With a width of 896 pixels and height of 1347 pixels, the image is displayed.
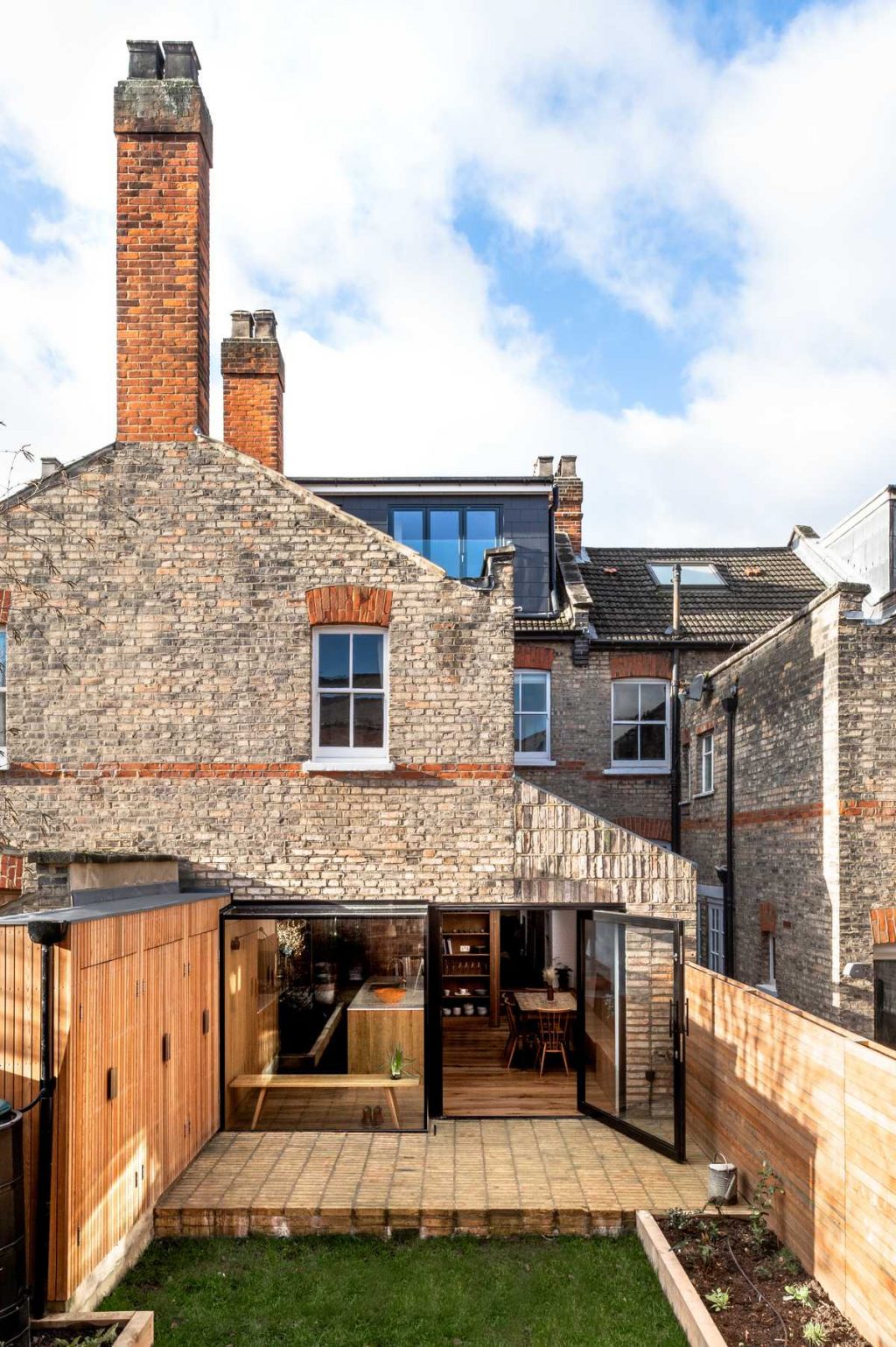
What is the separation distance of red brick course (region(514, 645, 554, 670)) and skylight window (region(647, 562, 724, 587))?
143 inches

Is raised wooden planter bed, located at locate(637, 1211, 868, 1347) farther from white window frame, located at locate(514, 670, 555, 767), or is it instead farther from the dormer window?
the dormer window

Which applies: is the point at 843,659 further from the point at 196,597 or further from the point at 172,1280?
the point at 172,1280

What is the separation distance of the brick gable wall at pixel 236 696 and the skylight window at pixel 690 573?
1036 cm

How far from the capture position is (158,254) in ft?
35.8

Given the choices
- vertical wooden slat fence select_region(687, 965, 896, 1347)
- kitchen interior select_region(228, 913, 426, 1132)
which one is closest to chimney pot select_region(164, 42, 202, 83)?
kitchen interior select_region(228, 913, 426, 1132)

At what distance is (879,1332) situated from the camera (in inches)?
216

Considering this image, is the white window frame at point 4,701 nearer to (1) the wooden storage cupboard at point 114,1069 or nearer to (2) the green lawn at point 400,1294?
(1) the wooden storage cupboard at point 114,1069

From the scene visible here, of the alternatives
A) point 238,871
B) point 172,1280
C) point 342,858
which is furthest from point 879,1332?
point 238,871

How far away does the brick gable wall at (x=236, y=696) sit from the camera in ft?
34.8

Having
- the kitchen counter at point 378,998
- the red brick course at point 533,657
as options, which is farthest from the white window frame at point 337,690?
the red brick course at point 533,657

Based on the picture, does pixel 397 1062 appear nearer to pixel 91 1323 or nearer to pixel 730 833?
pixel 91 1323

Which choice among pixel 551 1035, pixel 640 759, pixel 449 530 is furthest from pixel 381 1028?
pixel 449 530

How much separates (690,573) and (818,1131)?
1525 centimetres

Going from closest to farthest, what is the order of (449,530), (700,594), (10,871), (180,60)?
(10,871)
(180,60)
(449,530)
(700,594)
